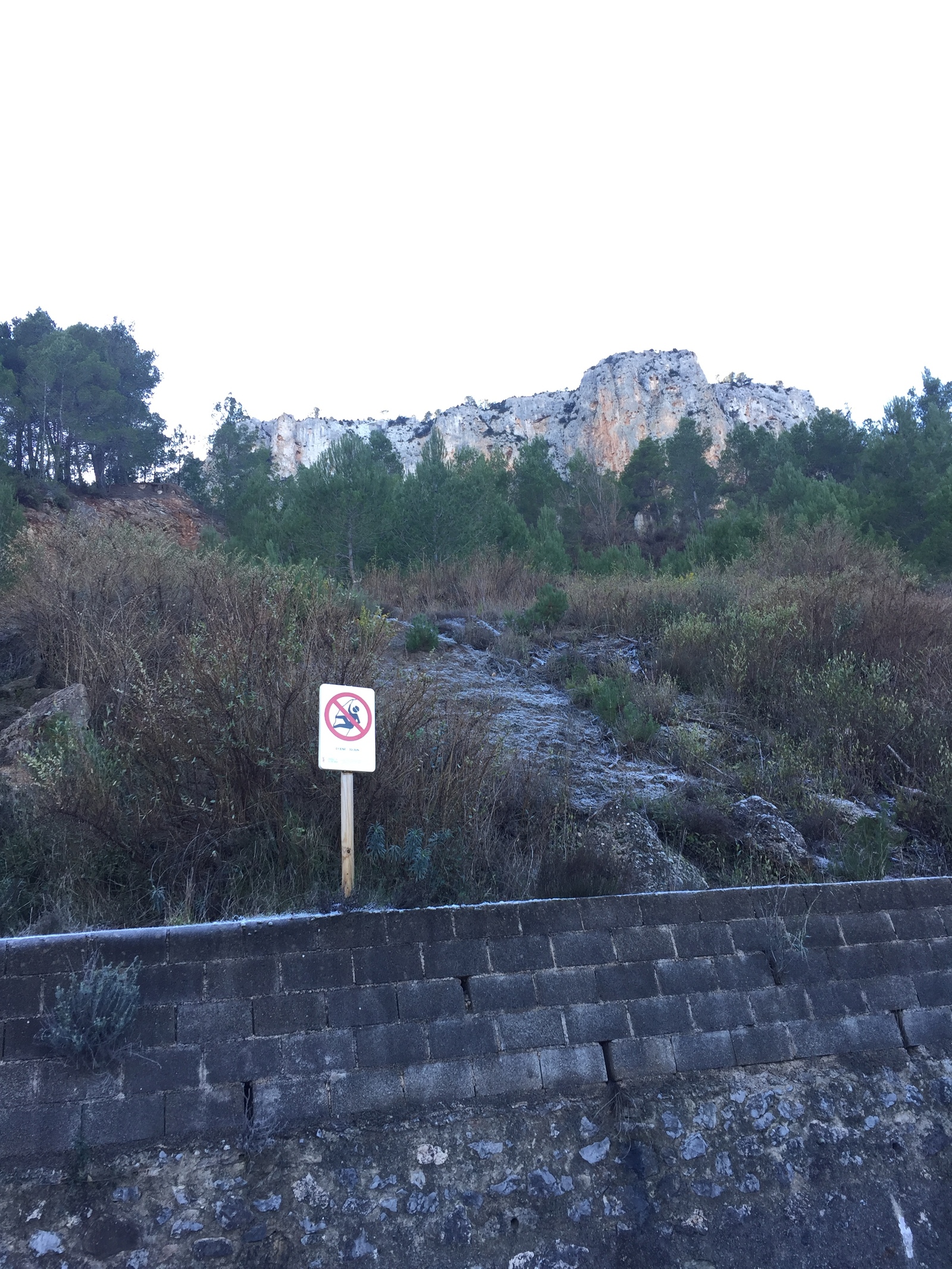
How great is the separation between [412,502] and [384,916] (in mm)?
13124

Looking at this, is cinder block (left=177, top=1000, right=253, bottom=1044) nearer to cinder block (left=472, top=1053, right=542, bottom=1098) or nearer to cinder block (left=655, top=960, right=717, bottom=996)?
cinder block (left=472, top=1053, right=542, bottom=1098)

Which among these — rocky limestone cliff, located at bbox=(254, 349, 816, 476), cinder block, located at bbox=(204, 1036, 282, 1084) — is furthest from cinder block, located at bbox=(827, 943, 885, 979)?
rocky limestone cliff, located at bbox=(254, 349, 816, 476)

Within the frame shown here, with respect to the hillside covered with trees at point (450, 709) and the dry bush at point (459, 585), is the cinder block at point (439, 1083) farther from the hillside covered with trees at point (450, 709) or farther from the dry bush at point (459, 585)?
the dry bush at point (459, 585)

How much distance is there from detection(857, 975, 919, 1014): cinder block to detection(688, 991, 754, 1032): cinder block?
707 mm

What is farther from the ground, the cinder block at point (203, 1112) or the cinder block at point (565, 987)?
the cinder block at point (565, 987)

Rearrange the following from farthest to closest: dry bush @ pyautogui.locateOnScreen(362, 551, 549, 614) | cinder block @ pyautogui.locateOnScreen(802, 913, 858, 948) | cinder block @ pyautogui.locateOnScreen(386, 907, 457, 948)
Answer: dry bush @ pyautogui.locateOnScreen(362, 551, 549, 614), cinder block @ pyautogui.locateOnScreen(802, 913, 858, 948), cinder block @ pyautogui.locateOnScreen(386, 907, 457, 948)

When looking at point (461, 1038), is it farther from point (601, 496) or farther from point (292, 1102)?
point (601, 496)

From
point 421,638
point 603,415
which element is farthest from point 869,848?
point 603,415

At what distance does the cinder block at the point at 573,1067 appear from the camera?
3.84 meters

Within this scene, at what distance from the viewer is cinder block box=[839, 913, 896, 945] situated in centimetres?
466

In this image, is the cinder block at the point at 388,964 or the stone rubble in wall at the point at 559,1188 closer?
the stone rubble in wall at the point at 559,1188

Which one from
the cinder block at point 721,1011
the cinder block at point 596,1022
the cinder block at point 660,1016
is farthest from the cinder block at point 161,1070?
the cinder block at point 721,1011

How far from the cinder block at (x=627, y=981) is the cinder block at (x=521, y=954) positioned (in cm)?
27

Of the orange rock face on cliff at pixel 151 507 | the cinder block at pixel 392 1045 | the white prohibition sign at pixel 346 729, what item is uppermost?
the orange rock face on cliff at pixel 151 507
